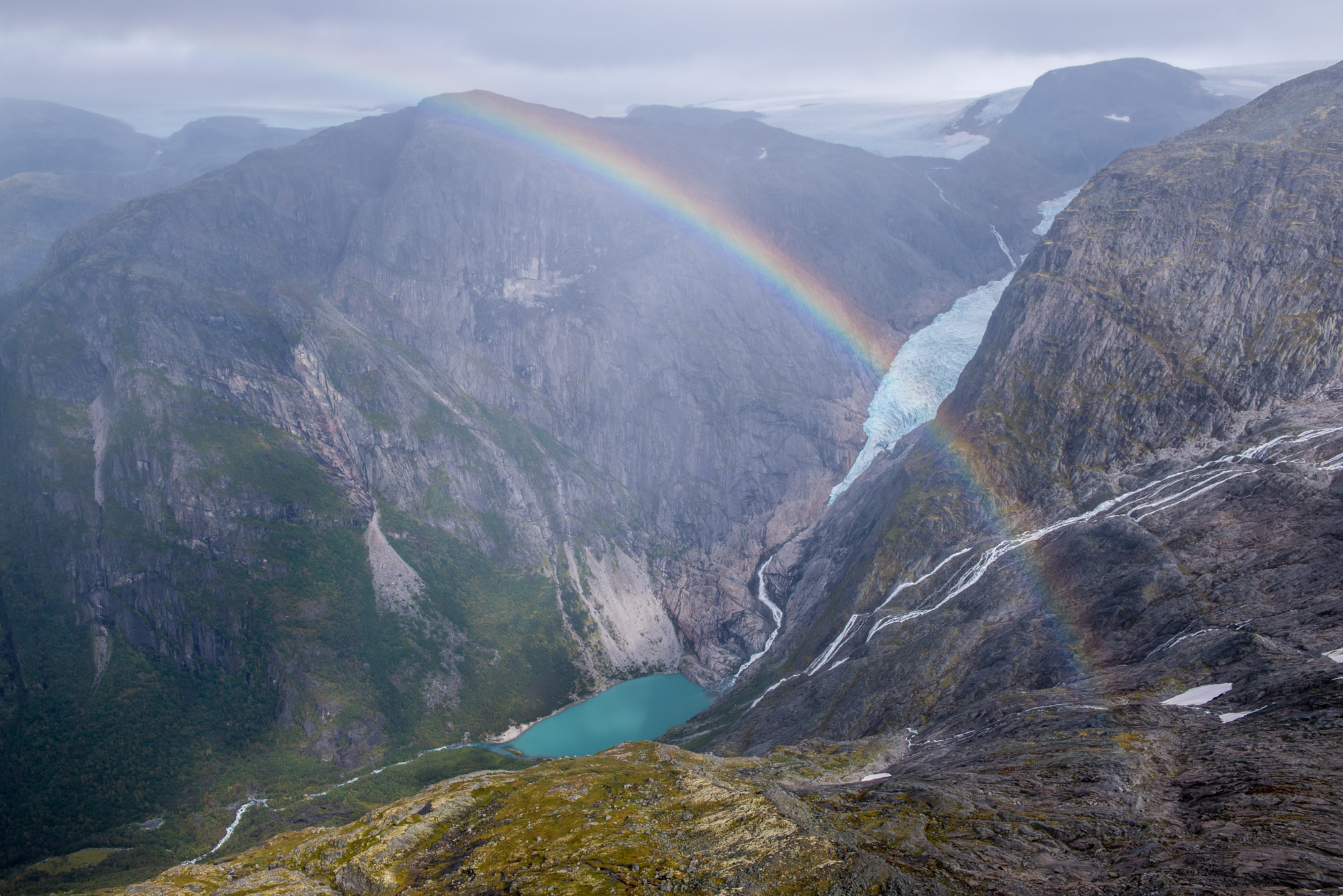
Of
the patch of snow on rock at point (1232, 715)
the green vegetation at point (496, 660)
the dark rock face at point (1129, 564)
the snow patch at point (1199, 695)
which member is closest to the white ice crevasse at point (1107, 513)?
the dark rock face at point (1129, 564)

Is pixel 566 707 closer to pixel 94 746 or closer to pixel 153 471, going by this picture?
pixel 94 746

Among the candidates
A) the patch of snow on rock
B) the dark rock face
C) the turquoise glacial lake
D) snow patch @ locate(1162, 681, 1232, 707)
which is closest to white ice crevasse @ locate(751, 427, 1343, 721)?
the dark rock face

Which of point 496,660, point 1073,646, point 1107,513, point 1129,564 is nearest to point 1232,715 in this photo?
point 1073,646

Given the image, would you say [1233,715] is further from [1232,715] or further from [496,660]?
[496,660]

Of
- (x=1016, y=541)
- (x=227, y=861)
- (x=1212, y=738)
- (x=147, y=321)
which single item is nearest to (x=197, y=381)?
(x=147, y=321)

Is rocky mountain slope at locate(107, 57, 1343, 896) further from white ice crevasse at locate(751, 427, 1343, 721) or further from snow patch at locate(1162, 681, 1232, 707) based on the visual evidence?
white ice crevasse at locate(751, 427, 1343, 721)

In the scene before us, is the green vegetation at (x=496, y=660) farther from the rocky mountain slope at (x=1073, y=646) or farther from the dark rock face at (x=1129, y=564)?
the dark rock face at (x=1129, y=564)
